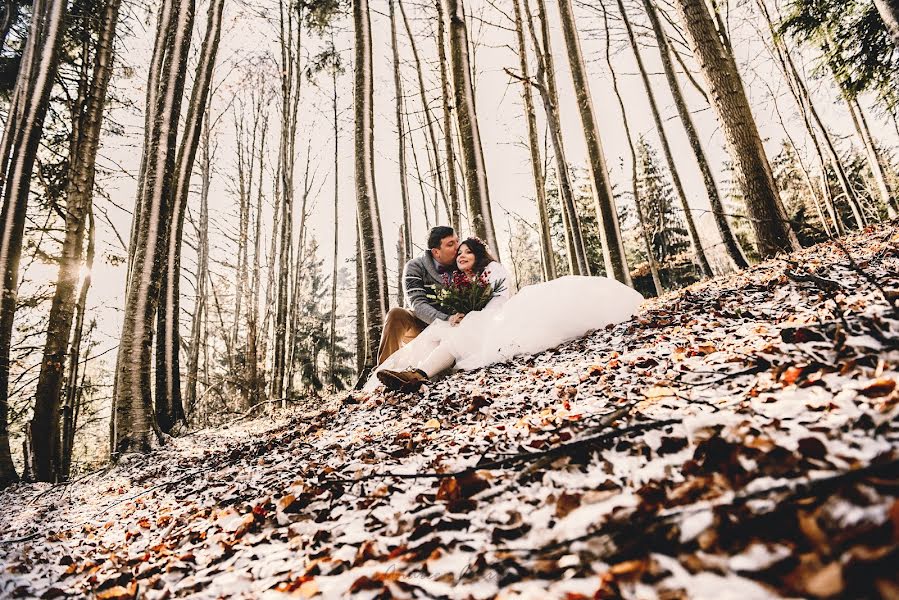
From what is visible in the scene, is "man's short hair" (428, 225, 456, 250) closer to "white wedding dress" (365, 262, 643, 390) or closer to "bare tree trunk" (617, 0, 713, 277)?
"white wedding dress" (365, 262, 643, 390)

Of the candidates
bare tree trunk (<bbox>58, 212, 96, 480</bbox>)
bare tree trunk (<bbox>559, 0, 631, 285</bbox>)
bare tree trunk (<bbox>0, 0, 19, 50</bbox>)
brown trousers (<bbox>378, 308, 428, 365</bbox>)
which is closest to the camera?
brown trousers (<bbox>378, 308, 428, 365</bbox>)

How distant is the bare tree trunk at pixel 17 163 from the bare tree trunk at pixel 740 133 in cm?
818

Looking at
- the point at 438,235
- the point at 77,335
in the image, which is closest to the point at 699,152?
→ the point at 438,235

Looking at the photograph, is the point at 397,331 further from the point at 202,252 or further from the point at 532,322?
the point at 202,252

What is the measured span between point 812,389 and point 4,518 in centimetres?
553

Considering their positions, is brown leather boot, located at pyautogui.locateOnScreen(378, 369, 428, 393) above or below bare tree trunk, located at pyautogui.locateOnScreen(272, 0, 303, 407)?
below

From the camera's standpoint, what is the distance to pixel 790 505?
2.54 ft

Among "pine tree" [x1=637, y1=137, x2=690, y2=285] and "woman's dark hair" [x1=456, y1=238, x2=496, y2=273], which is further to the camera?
"pine tree" [x1=637, y1=137, x2=690, y2=285]

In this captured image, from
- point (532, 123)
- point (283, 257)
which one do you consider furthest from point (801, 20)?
point (283, 257)

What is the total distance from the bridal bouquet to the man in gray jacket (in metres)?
0.28

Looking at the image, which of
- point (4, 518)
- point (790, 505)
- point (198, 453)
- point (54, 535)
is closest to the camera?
point (790, 505)

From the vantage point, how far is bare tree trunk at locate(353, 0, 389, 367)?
559 cm

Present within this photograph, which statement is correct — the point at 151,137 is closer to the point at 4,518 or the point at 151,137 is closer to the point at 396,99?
the point at 4,518

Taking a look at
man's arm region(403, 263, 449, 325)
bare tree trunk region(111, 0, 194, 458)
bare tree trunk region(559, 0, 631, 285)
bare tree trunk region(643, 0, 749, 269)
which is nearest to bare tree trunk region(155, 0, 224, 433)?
bare tree trunk region(111, 0, 194, 458)
